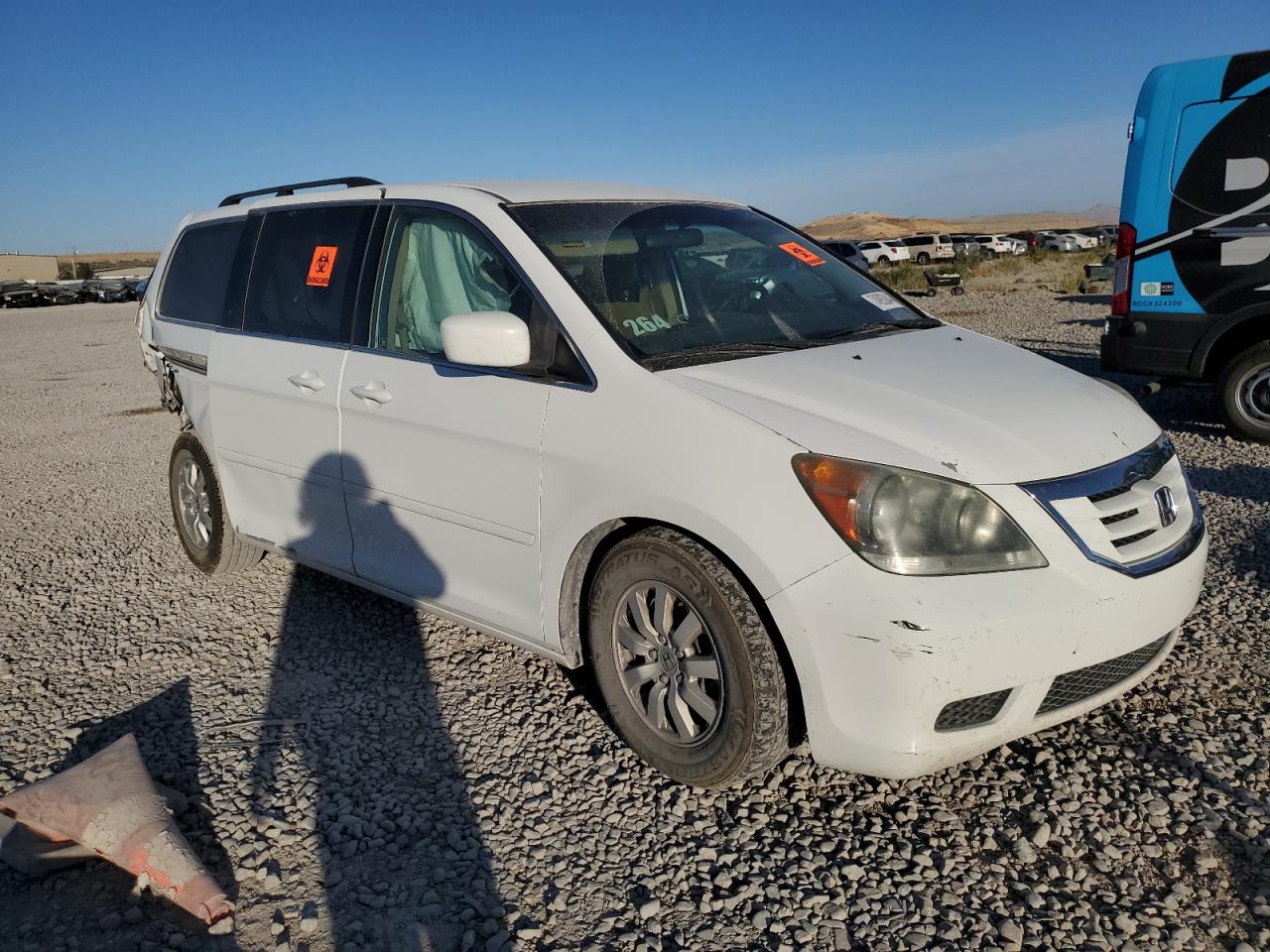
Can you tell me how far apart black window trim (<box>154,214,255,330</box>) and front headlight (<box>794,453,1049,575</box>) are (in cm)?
348

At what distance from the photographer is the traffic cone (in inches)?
99.5

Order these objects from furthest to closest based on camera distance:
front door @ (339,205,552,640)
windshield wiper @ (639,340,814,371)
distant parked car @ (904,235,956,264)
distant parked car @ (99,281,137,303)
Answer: distant parked car @ (904,235,956,264) < distant parked car @ (99,281,137,303) < front door @ (339,205,552,640) < windshield wiper @ (639,340,814,371)

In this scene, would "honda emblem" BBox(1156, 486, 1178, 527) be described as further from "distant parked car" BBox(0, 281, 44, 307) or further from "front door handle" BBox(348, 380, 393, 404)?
"distant parked car" BBox(0, 281, 44, 307)

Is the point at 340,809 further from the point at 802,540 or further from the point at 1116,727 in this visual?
the point at 1116,727

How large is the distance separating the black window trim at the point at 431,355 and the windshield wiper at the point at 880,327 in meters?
0.94

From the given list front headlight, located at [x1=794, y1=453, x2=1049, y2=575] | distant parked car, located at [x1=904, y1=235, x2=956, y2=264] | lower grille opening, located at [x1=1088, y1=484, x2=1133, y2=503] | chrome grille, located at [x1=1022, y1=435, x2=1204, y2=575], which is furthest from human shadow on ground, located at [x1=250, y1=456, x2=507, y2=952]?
distant parked car, located at [x1=904, y1=235, x2=956, y2=264]

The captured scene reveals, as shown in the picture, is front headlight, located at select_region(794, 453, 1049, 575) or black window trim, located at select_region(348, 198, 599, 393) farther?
black window trim, located at select_region(348, 198, 599, 393)

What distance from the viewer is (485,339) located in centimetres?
302

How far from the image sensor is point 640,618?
296cm

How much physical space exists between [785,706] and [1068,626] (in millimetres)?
786

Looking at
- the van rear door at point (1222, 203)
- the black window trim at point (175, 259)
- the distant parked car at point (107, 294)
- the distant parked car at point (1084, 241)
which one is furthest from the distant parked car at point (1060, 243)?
the black window trim at point (175, 259)

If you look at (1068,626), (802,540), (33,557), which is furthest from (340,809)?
(33,557)

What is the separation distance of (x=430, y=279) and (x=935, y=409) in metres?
2.09

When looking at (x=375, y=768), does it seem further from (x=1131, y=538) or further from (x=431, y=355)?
(x=1131, y=538)
